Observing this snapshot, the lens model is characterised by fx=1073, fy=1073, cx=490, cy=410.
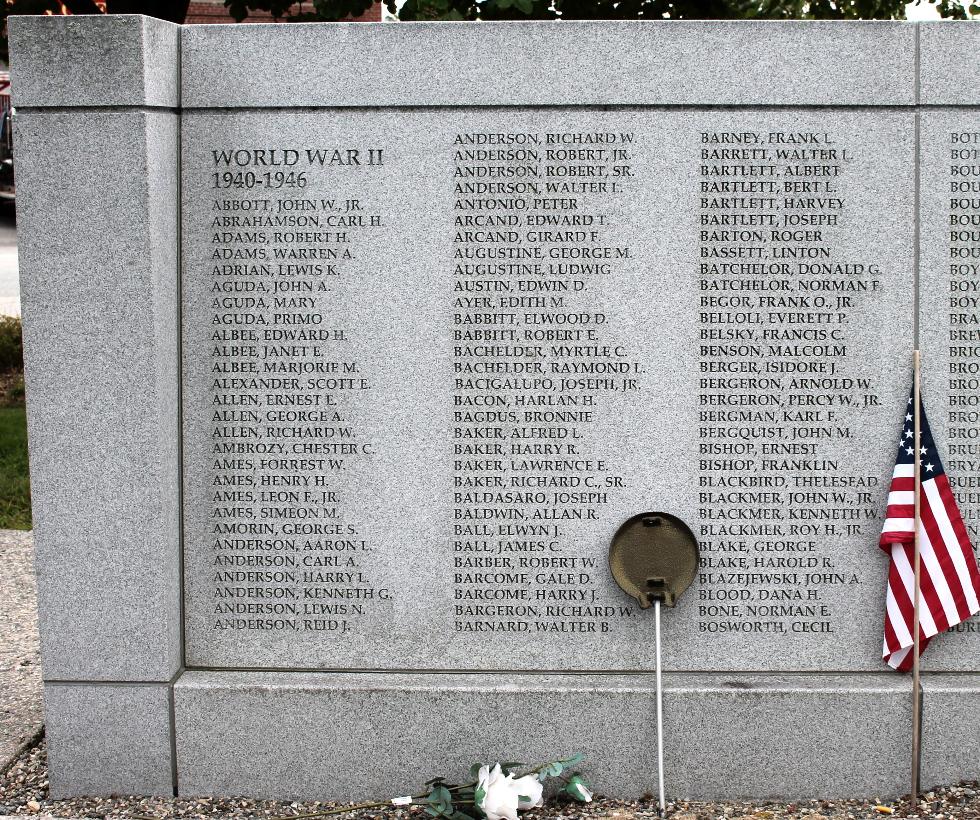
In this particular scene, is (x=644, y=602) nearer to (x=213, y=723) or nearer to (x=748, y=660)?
(x=748, y=660)

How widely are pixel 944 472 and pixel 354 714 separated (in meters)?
2.80

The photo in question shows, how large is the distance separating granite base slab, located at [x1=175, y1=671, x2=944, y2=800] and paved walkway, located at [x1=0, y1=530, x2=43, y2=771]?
1031mm

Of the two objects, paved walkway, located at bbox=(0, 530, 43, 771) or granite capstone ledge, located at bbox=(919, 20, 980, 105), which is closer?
granite capstone ledge, located at bbox=(919, 20, 980, 105)

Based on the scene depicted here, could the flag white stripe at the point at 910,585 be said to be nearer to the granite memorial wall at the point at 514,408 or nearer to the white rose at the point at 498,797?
the granite memorial wall at the point at 514,408

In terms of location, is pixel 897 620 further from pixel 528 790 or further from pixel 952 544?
pixel 528 790

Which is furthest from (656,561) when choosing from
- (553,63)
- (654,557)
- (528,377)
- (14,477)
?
(14,477)

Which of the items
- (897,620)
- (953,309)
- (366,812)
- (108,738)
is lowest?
(366,812)

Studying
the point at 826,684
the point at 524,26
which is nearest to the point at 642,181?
the point at 524,26

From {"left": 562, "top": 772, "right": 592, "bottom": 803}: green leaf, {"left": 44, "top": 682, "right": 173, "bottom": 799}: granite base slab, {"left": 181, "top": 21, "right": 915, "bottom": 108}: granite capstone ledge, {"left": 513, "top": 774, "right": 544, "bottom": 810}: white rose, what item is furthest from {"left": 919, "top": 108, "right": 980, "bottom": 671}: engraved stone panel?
{"left": 44, "top": 682, "right": 173, "bottom": 799}: granite base slab

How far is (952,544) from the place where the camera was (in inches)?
184

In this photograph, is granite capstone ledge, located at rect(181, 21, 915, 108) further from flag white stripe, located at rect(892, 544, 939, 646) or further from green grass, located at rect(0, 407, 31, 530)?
green grass, located at rect(0, 407, 31, 530)

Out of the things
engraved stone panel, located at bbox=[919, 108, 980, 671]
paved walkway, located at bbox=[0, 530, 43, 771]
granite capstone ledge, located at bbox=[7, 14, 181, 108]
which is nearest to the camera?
granite capstone ledge, located at bbox=[7, 14, 181, 108]

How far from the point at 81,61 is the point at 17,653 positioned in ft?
11.5

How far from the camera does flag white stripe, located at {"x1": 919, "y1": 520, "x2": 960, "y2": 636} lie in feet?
15.3
